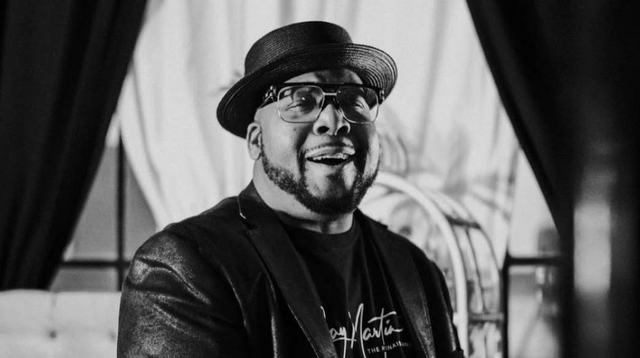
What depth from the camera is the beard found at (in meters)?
1.63

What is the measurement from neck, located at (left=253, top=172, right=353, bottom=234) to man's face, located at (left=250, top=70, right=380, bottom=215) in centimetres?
2

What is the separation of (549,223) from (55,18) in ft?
7.19

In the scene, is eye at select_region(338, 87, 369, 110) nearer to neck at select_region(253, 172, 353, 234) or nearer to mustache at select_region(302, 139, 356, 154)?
mustache at select_region(302, 139, 356, 154)

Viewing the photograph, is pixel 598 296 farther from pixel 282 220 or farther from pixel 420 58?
pixel 282 220

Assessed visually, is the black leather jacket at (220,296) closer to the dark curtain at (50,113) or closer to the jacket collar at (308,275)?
the jacket collar at (308,275)

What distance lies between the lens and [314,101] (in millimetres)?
1648

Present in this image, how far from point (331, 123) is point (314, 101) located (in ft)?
0.21

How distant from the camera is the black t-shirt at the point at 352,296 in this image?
5.22 ft

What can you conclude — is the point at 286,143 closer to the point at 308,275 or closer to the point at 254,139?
the point at 254,139

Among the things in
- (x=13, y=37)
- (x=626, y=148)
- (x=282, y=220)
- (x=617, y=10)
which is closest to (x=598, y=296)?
(x=626, y=148)

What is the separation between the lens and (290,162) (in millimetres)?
1639

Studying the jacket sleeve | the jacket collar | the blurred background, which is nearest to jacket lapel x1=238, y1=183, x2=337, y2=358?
the jacket collar

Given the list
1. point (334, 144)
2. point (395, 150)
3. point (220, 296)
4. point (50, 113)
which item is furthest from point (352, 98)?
point (50, 113)

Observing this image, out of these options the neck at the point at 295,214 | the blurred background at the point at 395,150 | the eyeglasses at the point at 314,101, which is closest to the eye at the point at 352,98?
the eyeglasses at the point at 314,101
